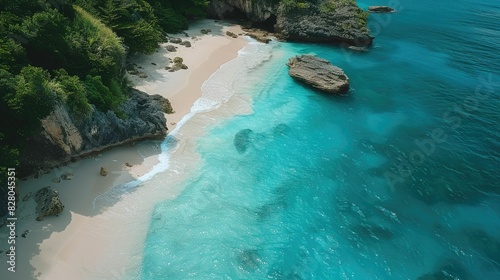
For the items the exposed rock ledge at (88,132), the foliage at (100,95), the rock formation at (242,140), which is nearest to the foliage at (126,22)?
the exposed rock ledge at (88,132)

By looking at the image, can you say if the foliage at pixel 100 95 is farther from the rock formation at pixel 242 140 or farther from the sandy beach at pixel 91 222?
the rock formation at pixel 242 140

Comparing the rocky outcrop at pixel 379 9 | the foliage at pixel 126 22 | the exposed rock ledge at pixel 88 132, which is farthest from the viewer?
the rocky outcrop at pixel 379 9

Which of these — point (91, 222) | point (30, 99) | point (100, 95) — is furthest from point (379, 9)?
point (91, 222)

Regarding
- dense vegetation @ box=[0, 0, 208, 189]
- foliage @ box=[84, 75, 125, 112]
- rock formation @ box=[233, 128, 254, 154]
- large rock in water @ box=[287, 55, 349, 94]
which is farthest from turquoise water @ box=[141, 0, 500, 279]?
dense vegetation @ box=[0, 0, 208, 189]

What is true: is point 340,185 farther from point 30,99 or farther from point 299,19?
point 299,19

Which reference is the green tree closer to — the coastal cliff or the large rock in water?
the large rock in water
